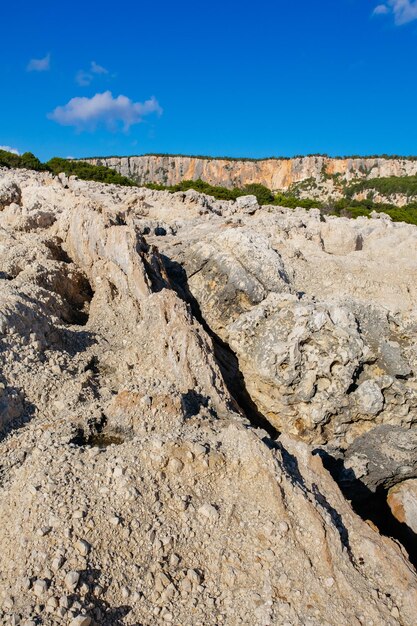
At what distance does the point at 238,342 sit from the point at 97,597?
260 inches

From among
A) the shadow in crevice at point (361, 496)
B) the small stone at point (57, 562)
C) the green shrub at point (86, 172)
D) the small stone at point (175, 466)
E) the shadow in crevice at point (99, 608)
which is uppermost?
the green shrub at point (86, 172)

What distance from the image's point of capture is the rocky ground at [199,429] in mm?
4523

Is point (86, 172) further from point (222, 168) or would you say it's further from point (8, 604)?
point (222, 168)

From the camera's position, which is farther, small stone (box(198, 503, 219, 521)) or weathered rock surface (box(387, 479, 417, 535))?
weathered rock surface (box(387, 479, 417, 535))

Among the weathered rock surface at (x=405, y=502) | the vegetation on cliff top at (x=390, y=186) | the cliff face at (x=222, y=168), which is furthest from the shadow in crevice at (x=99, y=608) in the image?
the cliff face at (x=222, y=168)

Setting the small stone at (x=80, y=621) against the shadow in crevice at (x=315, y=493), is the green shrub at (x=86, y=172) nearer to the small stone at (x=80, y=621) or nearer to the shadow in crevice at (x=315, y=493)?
the shadow in crevice at (x=315, y=493)

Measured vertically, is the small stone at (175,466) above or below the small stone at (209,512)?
above

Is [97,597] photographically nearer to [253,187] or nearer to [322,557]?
[322,557]

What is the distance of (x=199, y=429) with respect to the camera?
6414 millimetres

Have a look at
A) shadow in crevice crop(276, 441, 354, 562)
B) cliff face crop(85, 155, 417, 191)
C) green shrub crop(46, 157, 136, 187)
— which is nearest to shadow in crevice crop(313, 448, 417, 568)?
shadow in crevice crop(276, 441, 354, 562)

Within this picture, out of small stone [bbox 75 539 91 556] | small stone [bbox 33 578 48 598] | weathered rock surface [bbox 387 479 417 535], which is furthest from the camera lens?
weathered rock surface [bbox 387 479 417 535]

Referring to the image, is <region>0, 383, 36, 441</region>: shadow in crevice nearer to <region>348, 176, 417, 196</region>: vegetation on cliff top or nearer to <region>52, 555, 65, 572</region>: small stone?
<region>52, 555, 65, 572</region>: small stone

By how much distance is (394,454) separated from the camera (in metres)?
9.29

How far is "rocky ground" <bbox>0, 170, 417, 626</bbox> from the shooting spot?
4.52 m
